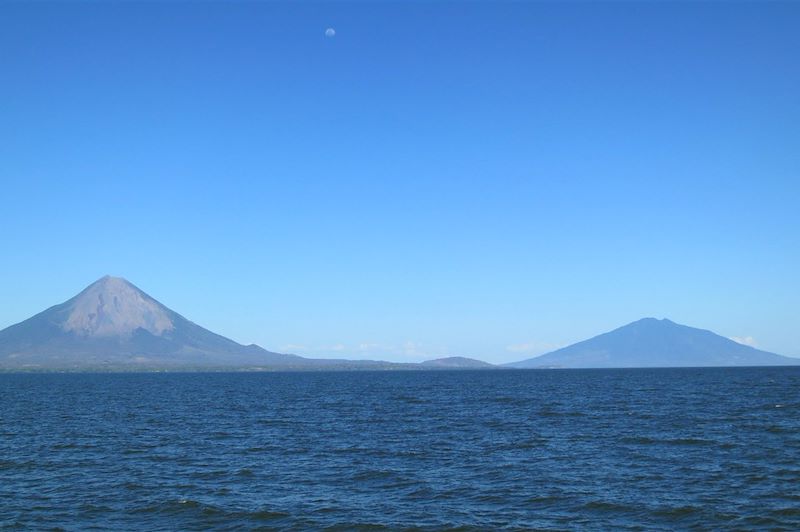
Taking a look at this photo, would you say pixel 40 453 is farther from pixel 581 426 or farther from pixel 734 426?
pixel 734 426

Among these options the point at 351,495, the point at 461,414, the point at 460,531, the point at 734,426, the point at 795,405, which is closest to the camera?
the point at 460,531

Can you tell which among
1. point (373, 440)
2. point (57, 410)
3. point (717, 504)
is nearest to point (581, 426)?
point (373, 440)

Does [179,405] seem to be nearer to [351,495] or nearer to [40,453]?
[40,453]

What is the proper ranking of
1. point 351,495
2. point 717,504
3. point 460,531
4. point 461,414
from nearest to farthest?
point 460,531 → point 717,504 → point 351,495 → point 461,414

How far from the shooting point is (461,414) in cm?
8131

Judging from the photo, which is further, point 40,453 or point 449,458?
point 40,453

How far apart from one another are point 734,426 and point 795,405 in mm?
31097

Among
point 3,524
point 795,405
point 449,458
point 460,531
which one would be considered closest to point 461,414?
point 449,458

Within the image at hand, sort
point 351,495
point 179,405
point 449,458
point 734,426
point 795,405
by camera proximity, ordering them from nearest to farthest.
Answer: point 351,495 < point 449,458 < point 734,426 < point 795,405 < point 179,405

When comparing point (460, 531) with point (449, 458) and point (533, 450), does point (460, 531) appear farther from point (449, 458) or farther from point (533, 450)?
point (533, 450)

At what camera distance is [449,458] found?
46781 millimetres

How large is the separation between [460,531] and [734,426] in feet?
149

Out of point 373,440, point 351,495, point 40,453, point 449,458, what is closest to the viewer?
point 351,495

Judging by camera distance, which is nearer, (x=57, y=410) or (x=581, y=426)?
(x=581, y=426)
